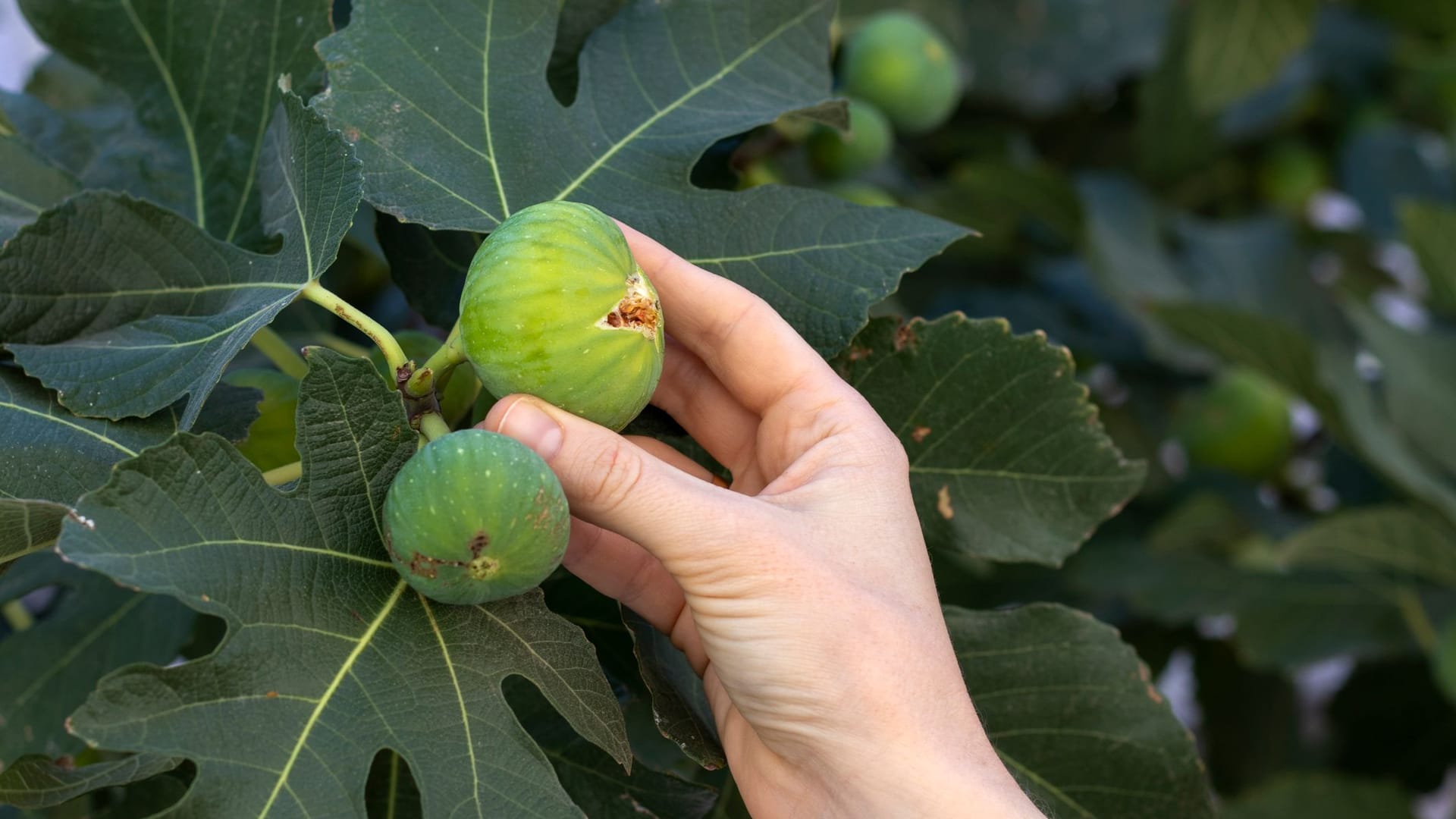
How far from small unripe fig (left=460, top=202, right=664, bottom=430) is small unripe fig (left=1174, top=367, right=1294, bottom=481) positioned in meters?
1.60

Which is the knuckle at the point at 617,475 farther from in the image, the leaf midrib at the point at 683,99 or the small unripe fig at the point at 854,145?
the small unripe fig at the point at 854,145

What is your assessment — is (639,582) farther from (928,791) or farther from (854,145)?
(854,145)

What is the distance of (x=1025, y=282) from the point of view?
264 cm

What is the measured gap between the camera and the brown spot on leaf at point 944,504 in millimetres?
1268

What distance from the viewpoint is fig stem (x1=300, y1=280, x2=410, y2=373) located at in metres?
0.97

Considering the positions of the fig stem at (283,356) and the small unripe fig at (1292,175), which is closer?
the fig stem at (283,356)

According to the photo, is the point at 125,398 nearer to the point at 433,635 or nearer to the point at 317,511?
the point at 317,511

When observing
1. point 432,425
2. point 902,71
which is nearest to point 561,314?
point 432,425

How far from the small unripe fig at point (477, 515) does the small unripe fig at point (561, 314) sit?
0.23 feet

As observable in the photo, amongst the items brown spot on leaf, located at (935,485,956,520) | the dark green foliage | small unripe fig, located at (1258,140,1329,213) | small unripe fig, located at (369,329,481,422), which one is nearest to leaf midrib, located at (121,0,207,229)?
the dark green foliage

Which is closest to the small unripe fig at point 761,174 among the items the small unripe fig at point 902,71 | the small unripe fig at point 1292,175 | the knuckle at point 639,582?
the small unripe fig at point 902,71

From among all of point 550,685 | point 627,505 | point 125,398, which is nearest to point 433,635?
point 550,685

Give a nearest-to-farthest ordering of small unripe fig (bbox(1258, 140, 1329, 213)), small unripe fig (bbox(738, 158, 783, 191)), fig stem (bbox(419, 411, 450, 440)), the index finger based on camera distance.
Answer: fig stem (bbox(419, 411, 450, 440)) → the index finger → small unripe fig (bbox(738, 158, 783, 191)) → small unripe fig (bbox(1258, 140, 1329, 213))

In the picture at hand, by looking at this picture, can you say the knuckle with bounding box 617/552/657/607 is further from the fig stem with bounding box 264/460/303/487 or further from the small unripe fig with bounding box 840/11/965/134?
the small unripe fig with bounding box 840/11/965/134
